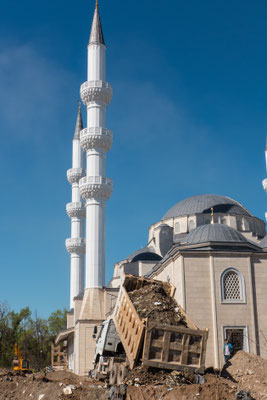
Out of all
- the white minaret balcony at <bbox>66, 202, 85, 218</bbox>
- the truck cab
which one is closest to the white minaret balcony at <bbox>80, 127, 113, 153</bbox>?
the white minaret balcony at <bbox>66, 202, 85, 218</bbox>

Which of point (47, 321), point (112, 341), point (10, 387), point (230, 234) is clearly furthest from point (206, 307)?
point (47, 321)

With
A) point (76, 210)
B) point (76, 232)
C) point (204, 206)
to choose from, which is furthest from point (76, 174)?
point (204, 206)

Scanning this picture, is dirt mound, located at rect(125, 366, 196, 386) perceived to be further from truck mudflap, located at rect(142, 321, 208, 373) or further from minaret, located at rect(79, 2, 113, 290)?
minaret, located at rect(79, 2, 113, 290)

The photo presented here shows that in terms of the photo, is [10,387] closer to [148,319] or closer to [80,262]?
[148,319]

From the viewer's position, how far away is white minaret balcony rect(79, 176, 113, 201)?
2744cm

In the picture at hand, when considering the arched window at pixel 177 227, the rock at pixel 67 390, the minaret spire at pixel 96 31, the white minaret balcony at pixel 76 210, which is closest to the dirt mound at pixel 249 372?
the rock at pixel 67 390

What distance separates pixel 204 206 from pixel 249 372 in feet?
72.7

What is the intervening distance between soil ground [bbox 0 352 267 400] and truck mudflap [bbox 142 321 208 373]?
21 cm

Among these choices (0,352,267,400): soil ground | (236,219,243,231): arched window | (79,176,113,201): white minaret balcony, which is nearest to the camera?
(0,352,267,400): soil ground

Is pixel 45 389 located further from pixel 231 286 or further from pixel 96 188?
pixel 96 188

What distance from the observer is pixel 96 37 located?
3031 cm

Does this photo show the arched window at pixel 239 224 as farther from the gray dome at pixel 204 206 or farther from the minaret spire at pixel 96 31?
the minaret spire at pixel 96 31

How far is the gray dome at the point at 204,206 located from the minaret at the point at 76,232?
19.5ft

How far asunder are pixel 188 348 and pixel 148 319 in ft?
3.38
